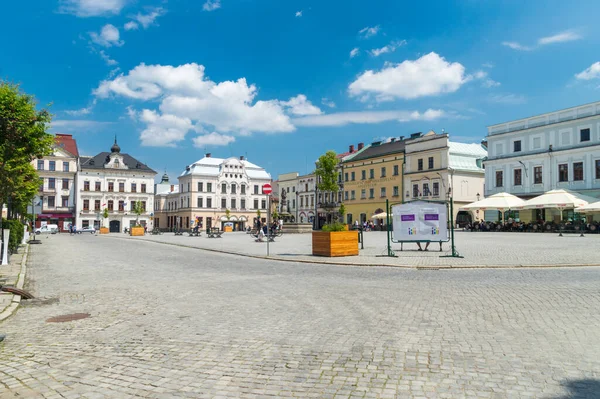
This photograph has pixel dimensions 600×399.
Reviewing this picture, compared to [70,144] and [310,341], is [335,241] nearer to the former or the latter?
[310,341]

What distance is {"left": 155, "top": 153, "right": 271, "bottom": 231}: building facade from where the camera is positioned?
8975 centimetres

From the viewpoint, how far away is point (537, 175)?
50562 mm

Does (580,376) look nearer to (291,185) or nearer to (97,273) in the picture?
(97,273)

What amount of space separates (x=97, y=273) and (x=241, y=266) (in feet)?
15.3

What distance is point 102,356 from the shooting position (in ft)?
18.3

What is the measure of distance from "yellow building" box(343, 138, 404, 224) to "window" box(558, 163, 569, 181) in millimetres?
23187

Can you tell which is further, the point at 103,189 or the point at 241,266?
the point at 103,189

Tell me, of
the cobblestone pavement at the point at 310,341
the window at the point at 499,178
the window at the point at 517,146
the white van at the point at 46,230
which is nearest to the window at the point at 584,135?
the window at the point at 517,146

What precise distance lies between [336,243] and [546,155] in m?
39.2

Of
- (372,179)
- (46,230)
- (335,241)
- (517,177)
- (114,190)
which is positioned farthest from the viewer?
(114,190)

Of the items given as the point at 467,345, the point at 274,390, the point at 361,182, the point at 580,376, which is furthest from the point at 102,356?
the point at 361,182

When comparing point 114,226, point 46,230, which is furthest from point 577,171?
point 114,226

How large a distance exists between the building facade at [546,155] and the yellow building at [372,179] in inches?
636

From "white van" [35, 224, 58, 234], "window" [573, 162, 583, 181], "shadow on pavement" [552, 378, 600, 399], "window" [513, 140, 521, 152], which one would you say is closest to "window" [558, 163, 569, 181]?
"window" [573, 162, 583, 181]
